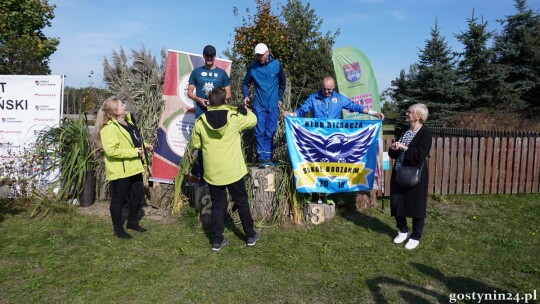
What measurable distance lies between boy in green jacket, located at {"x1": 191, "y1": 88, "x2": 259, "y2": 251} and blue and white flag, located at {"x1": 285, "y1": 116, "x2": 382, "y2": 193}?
1098 mm

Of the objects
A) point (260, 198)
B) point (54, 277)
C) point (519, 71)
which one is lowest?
point (54, 277)

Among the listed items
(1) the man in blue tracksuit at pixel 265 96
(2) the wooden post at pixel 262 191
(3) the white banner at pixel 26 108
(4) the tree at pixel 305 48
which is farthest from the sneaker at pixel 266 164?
(4) the tree at pixel 305 48

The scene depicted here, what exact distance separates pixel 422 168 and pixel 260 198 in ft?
7.18

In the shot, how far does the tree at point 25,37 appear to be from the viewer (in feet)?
38.5

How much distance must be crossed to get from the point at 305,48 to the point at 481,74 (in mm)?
7563

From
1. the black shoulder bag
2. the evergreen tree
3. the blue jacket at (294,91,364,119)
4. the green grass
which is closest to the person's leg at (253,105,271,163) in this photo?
the blue jacket at (294,91,364,119)

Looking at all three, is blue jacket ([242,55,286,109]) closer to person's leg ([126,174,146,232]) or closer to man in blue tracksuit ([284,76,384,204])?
man in blue tracksuit ([284,76,384,204])

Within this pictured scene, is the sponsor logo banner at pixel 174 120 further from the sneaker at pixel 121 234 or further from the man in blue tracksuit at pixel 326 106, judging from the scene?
the man in blue tracksuit at pixel 326 106

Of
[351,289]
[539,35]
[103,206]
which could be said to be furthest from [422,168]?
[539,35]

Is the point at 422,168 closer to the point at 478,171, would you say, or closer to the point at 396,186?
the point at 396,186

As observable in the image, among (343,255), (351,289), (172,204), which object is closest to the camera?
(351,289)

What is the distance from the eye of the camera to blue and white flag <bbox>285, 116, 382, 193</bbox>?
17.2 feet

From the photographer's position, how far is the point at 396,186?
14.8ft

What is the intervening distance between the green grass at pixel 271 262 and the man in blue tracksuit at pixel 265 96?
4.03 ft
